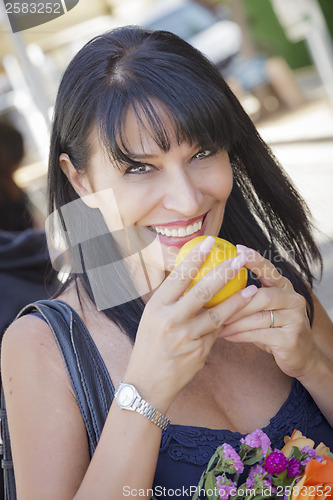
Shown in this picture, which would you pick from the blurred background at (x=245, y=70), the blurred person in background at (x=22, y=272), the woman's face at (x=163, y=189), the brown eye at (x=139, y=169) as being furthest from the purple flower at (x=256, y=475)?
the blurred background at (x=245, y=70)

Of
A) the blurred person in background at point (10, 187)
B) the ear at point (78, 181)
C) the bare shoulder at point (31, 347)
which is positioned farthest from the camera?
the blurred person in background at point (10, 187)

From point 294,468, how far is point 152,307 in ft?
1.53

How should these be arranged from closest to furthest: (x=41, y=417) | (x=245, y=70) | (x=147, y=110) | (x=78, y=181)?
(x=41, y=417), (x=147, y=110), (x=78, y=181), (x=245, y=70)

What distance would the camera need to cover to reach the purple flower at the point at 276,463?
133 cm

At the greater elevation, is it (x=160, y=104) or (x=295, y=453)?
(x=160, y=104)

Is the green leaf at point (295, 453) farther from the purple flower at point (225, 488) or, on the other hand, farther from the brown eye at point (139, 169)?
the brown eye at point (139, 169)

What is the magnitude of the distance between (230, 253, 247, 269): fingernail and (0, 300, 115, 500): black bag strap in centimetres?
49

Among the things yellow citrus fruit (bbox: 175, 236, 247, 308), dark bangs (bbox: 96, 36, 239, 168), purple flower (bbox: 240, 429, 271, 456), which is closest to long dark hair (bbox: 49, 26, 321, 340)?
dark bangs (bbox: 96, 36, 239, 168)

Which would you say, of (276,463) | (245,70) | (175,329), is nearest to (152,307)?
(175,329)

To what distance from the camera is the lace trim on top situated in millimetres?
1643

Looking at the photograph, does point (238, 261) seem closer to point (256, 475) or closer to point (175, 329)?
point (175, 329)

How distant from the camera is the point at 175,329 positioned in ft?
4.63

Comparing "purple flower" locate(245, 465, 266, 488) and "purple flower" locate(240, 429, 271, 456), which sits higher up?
"purple flower" locate(240, 429, 271, 456)

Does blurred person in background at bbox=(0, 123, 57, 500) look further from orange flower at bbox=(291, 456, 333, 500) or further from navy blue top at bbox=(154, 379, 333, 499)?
orange flower at bbox=(291, 456, 333, 500)
